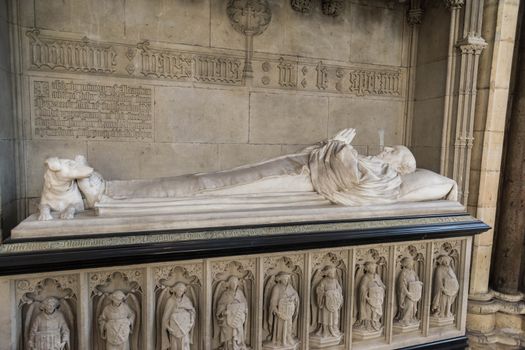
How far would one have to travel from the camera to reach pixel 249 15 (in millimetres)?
3453

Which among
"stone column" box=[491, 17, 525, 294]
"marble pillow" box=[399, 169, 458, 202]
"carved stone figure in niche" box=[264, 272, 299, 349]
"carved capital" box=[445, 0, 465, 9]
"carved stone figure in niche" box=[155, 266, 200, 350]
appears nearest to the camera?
"carved stone figure in niche" box=[155, 266, 200, 350]

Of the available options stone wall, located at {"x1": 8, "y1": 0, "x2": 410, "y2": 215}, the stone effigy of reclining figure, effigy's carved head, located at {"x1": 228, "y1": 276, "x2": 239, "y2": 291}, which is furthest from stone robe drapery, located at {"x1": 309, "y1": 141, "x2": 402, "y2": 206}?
stone wall, located at {"x1": 8, "y1": 0, "x2": 410, "y2": 215}

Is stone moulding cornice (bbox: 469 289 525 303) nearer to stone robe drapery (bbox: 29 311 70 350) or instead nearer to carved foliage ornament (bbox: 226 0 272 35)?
carved foliage ornament (bbox: 226 0 272 35)

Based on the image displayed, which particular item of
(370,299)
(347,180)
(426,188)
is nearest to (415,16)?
(426,188)

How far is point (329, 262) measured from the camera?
8.05 ft

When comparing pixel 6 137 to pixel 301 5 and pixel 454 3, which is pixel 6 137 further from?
pixel 454 3

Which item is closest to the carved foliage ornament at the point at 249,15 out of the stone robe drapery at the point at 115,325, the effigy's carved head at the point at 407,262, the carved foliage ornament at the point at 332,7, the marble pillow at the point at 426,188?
the carved foliage ornament at the point at 332,7

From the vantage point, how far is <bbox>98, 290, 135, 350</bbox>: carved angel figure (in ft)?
6.52

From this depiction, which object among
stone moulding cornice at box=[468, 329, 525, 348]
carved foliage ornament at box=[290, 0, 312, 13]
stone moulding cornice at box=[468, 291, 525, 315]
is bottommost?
stone moulding cornice at box=[468, 329, 525, 348]

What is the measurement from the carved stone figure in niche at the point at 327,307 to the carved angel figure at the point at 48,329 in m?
1.51

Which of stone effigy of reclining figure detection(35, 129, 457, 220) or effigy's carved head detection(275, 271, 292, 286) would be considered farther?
effigy's carved head detection(275, 271, 292, 286)

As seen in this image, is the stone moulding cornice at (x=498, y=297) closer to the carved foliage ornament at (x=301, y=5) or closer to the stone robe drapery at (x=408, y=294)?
the stone robe drapery at (x=408, y=294)

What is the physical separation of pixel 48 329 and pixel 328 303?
1631 mm

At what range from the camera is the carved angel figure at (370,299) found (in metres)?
2.51
